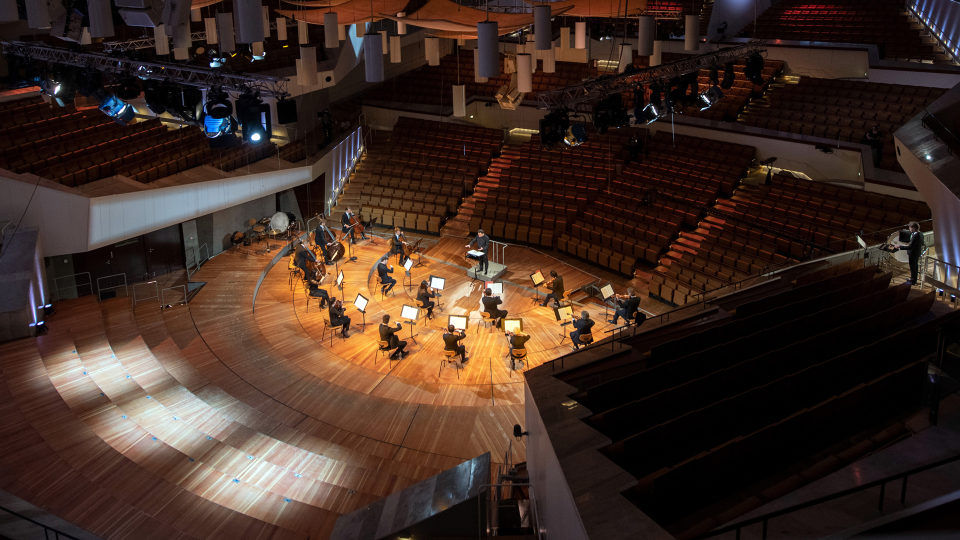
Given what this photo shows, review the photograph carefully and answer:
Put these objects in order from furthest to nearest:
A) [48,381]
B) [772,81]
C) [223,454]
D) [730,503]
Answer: [772,81], [48,381], [223,454], [730,503]

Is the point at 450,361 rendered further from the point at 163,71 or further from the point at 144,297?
the point at 163,71

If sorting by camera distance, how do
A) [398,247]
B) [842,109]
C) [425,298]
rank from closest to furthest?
[425,298] < [398,247] < [842,109]

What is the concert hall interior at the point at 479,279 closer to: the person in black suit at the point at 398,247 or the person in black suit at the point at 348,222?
the person in black suit at the point at 398,247

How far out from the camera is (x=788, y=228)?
43.3 feet

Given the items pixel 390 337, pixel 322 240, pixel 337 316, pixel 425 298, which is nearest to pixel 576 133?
pixel 425 298

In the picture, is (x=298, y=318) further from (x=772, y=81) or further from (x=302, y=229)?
(x=772, y=81)

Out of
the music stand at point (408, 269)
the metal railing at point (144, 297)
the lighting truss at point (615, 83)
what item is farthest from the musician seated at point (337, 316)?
the lighting truss at point (615, 83)

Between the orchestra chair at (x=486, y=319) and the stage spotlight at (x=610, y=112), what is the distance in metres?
3.63

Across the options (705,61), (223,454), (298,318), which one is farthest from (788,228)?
(223,454)

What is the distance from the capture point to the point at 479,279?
14344 mm

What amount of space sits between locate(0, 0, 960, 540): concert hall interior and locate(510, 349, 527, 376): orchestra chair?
0.33 ft

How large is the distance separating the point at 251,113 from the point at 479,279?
5.50 meters

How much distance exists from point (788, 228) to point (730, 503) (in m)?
8.98

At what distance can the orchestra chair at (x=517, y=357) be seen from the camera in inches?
424
